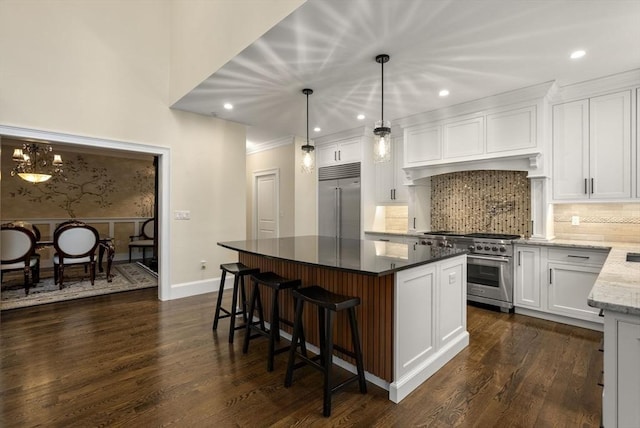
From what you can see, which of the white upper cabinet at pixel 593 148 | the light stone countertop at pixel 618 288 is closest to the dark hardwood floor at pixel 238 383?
the light stone countertop at pixel 618 288

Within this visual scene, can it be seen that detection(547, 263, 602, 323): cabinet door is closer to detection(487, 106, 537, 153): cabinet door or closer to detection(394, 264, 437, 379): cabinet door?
detection(487, 106, 537, 153): cabinet door

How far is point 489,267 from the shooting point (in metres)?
3.74

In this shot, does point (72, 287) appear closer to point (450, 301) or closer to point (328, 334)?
point (328, 334)

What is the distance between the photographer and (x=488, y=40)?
2457 mm

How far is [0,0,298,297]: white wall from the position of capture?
3.27 metres

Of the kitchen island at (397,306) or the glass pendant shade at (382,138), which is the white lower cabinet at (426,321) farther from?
the glass pendant shade at (382,138)

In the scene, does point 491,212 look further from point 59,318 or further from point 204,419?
point 59,318

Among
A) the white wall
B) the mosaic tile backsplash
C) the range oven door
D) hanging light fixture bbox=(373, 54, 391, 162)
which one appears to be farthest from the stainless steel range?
the white wall

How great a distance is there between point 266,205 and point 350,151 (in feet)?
7.41

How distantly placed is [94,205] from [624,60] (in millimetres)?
9185

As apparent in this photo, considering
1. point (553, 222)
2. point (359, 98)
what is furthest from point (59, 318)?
point (553, 222)

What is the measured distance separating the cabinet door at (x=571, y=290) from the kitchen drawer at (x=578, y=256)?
0.18ft

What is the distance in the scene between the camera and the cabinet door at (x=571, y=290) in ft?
10.2

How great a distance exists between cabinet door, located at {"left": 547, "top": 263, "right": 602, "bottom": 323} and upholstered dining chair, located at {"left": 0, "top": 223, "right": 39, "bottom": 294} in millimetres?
6654
